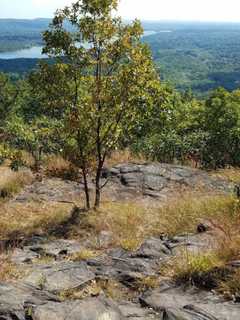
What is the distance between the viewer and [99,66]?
11766 millimetres

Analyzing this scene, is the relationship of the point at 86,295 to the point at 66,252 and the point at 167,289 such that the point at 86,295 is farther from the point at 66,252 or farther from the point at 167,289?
the point at 66,252

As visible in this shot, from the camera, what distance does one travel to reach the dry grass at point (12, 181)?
1426 centimetres

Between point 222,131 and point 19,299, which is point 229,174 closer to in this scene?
point 19,299

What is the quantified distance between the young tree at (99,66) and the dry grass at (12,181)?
352cm

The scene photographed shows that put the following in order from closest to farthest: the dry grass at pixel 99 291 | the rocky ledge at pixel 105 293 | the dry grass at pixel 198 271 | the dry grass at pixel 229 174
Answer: the rocky ledge at pixel 105 293, the dry grass at pixel 99 291, the dry grass at pixel 198 271, the dry grass at pixel 229 174

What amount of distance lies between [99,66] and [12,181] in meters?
5.07

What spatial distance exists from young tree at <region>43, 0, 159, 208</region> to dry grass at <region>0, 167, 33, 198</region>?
139 inches

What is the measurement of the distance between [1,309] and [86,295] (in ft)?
4.16

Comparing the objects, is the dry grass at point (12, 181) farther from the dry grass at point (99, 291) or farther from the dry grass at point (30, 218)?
the dry grass at point (99, 291)

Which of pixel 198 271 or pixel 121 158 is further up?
pixel 198 271

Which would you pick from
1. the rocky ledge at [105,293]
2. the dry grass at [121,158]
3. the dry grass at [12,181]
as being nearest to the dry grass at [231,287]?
the rocky ledge at [105,293]

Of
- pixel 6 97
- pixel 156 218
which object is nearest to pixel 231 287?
pixel 156 218

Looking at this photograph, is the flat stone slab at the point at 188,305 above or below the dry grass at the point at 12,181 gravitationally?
above

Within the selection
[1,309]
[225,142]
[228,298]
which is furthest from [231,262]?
[225,142]
